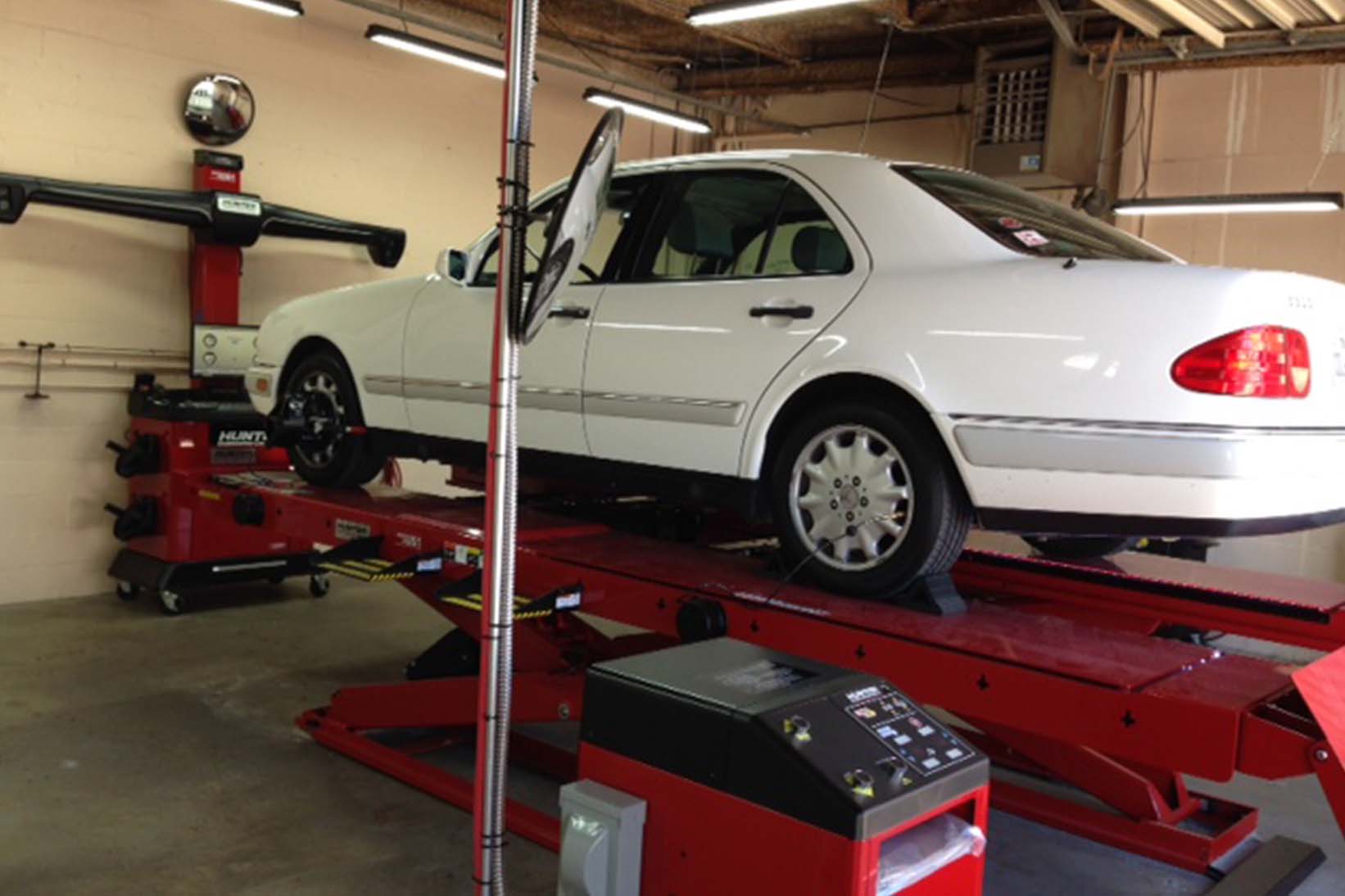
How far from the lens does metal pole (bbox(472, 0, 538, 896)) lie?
7.36ft

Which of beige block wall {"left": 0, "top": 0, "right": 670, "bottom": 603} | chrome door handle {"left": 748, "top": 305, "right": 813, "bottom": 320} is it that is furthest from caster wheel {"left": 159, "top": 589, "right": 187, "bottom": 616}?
chrome door handle {"left": 748, "top": 305, "right": 813, "bottom": 320}

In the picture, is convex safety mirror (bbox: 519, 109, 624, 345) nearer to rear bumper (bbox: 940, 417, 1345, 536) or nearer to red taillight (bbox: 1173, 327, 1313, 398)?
rear bumper (bbox: 940, 417, 1345, 536)

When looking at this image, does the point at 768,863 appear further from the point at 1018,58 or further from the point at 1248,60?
the point at 1018,58

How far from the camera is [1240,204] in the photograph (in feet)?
23.2

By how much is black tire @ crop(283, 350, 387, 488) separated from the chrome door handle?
6.43ft

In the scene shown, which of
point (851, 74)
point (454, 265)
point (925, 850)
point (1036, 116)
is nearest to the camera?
point (925, 850)

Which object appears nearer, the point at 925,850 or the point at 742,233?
the point at 925,850

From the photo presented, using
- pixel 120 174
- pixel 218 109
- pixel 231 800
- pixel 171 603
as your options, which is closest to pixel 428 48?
pixel 218 109

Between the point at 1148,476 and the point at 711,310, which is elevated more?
the point at 711,310

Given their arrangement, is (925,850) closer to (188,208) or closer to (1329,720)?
(1329,720)

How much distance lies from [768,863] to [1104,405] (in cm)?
152

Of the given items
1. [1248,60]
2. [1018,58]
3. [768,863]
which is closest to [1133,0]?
[1248,60]

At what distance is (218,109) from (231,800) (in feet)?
14.4

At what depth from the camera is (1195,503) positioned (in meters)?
2.59
